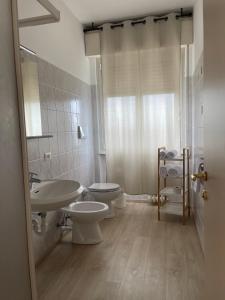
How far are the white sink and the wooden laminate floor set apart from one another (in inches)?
25.0

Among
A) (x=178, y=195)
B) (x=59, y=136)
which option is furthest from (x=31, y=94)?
(x=178, y=195)

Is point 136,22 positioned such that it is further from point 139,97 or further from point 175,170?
point 175,170

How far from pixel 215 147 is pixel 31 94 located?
1645 millimetres

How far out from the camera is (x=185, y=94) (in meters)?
3.33

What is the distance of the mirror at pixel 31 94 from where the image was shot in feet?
6.59

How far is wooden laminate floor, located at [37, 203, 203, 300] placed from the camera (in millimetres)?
1738

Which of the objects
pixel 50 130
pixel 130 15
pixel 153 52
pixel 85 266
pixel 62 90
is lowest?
pixel 85 266

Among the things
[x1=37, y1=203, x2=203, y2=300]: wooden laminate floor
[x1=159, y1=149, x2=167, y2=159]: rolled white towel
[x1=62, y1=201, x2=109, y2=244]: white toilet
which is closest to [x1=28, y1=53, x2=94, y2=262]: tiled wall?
[x1=62, y1=201, x2=109, y2=244]: white toilet

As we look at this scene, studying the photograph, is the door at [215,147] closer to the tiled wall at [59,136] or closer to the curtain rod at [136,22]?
the tiled wall at [59,136]

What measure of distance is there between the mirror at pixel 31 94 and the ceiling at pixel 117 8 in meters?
1.16

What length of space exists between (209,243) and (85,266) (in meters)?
1.30

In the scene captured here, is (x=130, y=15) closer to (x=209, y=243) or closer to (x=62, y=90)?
(x=62, y=90)

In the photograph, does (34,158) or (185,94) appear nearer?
(34,158)

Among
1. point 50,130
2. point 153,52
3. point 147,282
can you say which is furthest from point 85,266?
point 153,52
